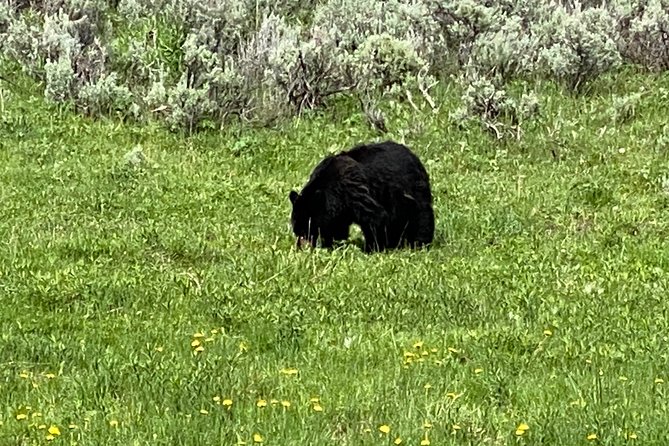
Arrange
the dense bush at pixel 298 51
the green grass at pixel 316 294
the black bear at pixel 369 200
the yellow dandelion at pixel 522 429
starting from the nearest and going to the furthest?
the yellow dandelion at pixel 522 429 < the green grass at pixel 316 294 < the black bear at pixel 369 200 < the dense bush at pixel 298 51

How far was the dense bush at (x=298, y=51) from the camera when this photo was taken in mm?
13422

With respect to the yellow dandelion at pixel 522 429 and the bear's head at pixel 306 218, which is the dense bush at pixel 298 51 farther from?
the yellow dandelion at pixel 522 429

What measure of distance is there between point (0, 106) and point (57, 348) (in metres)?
7.49

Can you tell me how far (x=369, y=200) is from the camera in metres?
9.09

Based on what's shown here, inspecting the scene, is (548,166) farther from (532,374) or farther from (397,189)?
(532,374)

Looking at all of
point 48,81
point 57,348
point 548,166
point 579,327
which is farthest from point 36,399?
point 48,81

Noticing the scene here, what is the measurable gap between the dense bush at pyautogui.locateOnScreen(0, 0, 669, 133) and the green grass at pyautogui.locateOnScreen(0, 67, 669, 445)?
651mm

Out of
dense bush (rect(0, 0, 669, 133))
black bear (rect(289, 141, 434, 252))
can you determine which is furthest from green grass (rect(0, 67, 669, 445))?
dense bush (rect(0, 0, 669, 133))

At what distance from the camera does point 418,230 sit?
9383mm

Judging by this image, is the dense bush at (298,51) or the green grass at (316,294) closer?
the green grass at (316,294)

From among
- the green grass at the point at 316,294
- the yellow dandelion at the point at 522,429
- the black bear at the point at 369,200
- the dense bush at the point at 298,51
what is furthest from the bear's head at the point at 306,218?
the yellow dandelion at the point at 522,429

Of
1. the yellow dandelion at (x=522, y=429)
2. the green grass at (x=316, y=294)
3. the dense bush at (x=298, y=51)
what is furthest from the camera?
the dense bush at (x=298, y=51)

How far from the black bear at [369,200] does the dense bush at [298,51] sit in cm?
390

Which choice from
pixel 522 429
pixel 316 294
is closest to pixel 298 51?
pixel 316 294
